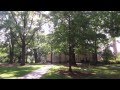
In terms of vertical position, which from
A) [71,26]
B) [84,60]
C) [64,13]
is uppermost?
[64,13]

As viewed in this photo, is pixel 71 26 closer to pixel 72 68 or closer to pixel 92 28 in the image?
pixel 92 28

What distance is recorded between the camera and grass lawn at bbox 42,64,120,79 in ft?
27.4

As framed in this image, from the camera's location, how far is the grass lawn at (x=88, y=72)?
27.4 ft

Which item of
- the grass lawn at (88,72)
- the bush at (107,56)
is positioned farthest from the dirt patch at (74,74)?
the bush at (107,56)

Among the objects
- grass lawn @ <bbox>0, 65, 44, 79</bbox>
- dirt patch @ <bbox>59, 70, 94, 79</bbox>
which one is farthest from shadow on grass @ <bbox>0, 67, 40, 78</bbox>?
dirt patch @ <bbox>59, 70, 94, 79</bbox>

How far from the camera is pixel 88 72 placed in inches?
347

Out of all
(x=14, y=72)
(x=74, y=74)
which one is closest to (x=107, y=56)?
(x=74, y=74)

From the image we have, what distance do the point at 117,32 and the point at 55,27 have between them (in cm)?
302

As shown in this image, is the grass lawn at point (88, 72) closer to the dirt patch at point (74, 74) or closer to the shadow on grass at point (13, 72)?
the dirt patch at point (74, 74)

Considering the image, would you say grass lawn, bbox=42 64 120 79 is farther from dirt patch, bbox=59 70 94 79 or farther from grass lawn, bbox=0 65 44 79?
grass lawn, bbox=0 65 44 79
